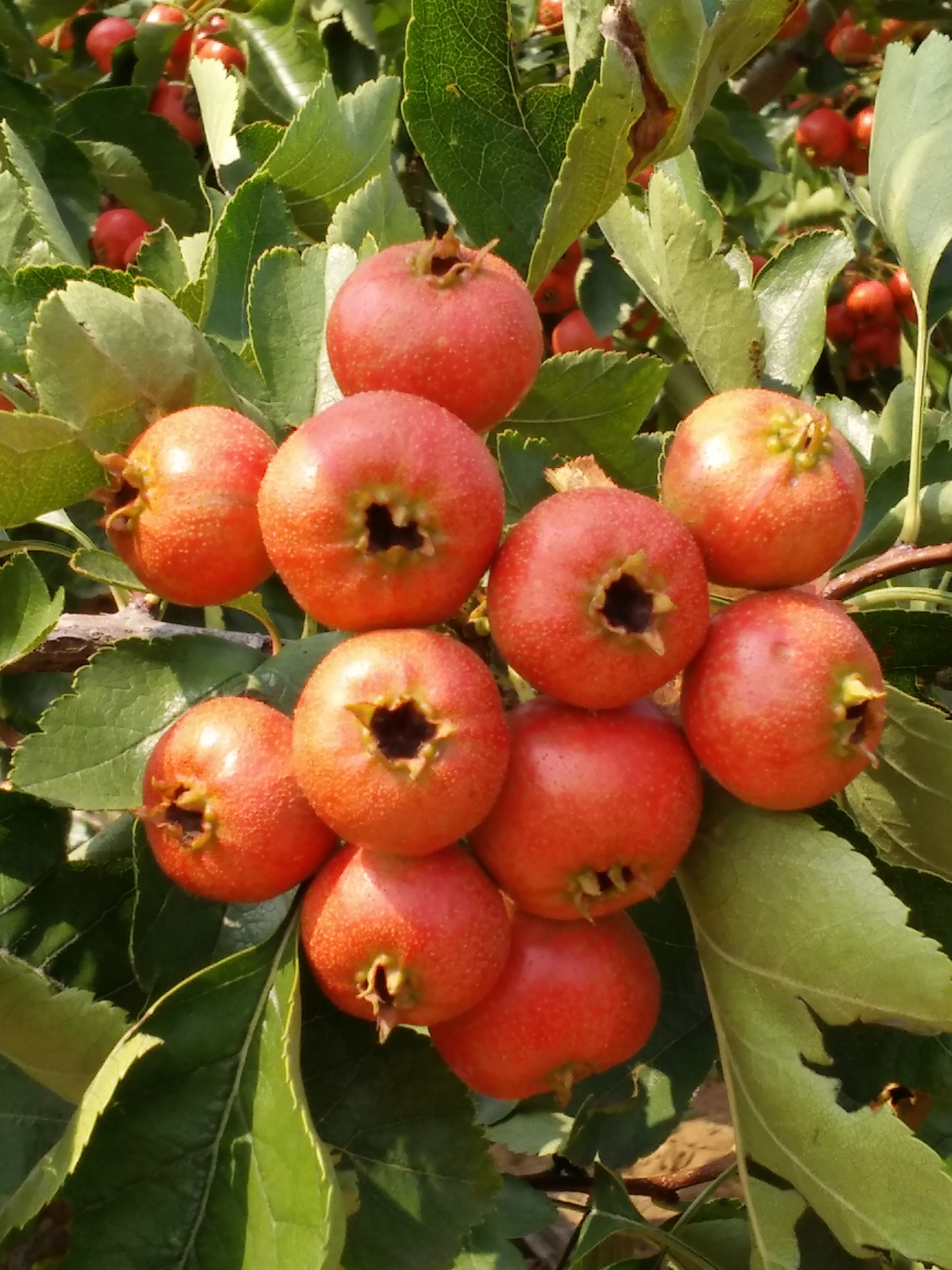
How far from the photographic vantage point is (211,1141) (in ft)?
3.16

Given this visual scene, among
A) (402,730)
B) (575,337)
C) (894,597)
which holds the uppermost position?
(402,730)

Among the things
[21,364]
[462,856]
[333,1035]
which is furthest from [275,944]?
[21,364]

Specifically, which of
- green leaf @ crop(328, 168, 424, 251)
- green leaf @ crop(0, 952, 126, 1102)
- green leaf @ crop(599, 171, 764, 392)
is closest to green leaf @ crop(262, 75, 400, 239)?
green leaf @ crop(328, 168, 424, 251)

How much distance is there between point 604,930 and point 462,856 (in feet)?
0.53

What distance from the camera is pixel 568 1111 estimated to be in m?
1.75

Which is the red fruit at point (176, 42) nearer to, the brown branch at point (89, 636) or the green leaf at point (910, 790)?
the brown branch at point (89, 636)

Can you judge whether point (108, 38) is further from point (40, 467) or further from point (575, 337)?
point (40, 467)

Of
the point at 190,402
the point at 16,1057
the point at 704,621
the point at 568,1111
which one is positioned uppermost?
the point at 190,402

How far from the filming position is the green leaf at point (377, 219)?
1.21m

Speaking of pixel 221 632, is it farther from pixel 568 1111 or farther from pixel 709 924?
pixel 568 1111

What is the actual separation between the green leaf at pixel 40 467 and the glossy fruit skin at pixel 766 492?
51 centimetres

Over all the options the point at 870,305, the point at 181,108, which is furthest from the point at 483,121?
the point at 870,305

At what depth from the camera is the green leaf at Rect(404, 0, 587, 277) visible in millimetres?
1123

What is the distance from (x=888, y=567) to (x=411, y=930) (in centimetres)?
63
